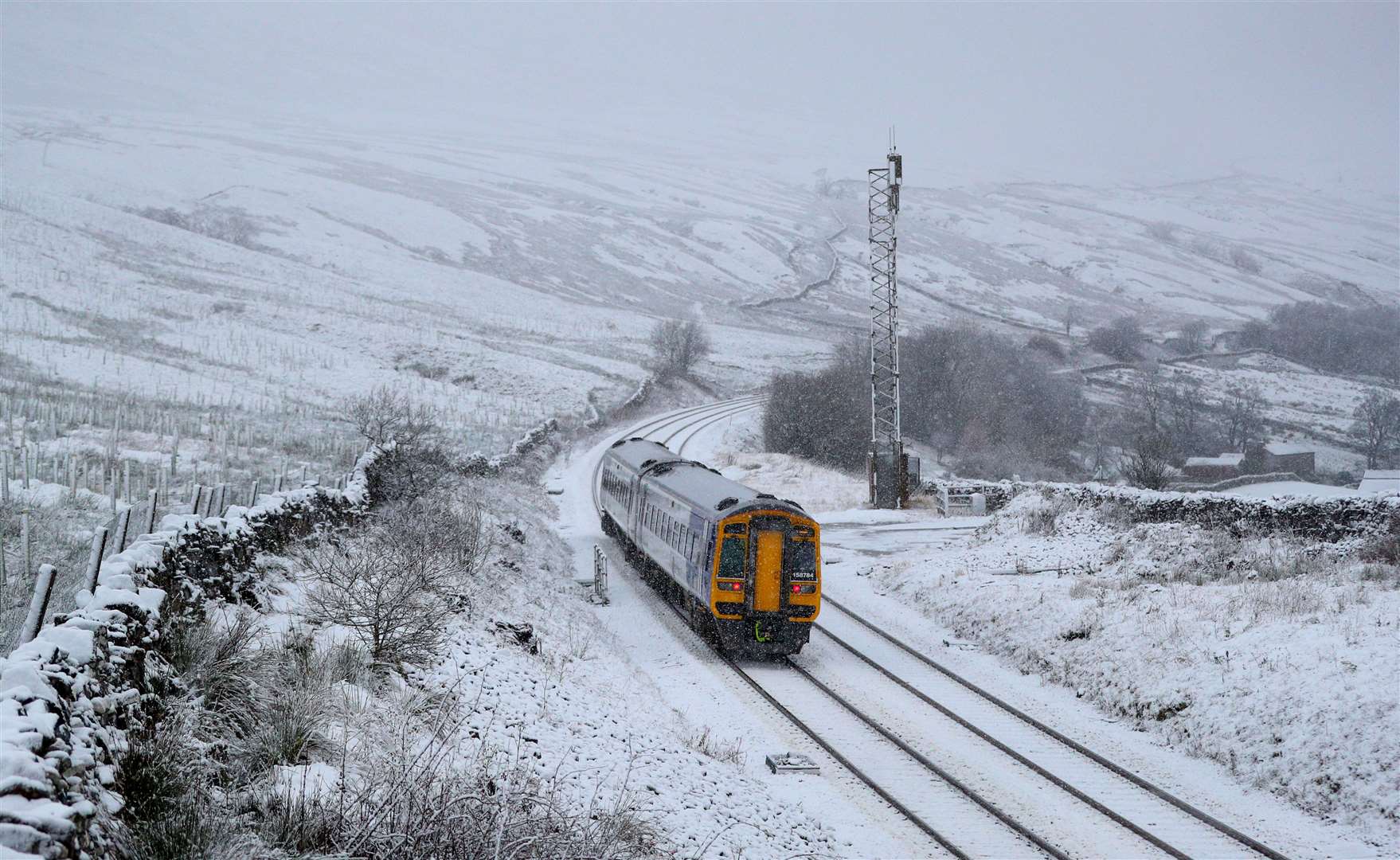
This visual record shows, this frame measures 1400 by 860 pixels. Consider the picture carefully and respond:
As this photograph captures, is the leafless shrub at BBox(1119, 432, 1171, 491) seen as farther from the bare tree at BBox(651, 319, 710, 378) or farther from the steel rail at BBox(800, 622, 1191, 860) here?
the bare tree at BBox(651, 319, 710, 378)

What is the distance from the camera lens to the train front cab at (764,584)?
18062mm

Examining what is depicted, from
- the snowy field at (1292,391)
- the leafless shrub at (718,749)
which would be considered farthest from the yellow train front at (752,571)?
the snowy field at (1292,391)

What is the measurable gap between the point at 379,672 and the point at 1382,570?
17.0 meters

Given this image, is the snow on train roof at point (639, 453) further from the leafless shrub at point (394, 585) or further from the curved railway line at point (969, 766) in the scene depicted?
the leafless shrub at point (394, 585)

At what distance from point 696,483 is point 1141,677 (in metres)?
9.67

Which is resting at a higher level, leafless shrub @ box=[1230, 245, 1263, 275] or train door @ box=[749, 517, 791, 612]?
leafless shrub @ box=[1230, 245, 1263, 275]

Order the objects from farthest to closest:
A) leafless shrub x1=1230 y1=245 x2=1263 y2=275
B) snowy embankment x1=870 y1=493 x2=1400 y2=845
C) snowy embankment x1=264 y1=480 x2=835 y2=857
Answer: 1. leafless shrub x1=1230 y1=245 x2=1263 y2=275
2. snowy embankment x1=870 y1=493 x2=1400 y2=845
3. snowy embankment x1=264 y1=480 x2=835 y2=857

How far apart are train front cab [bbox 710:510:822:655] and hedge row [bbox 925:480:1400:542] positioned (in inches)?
433

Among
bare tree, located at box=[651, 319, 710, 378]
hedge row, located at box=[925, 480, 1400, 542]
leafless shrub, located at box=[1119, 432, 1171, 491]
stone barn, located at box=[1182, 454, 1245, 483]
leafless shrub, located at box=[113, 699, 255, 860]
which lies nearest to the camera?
leafless shrub, located at box=[113, 699, 255, 860]

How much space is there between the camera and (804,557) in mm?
18484

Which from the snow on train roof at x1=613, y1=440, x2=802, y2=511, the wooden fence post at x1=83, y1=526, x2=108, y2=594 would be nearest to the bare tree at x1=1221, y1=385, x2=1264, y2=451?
the snow on train roof at x1=613, y1=440, x2=802, y2=511

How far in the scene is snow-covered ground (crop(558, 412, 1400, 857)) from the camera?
11820 mm

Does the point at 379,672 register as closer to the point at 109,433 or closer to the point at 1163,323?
the point at 109,433

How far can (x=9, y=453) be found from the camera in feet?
66.6
